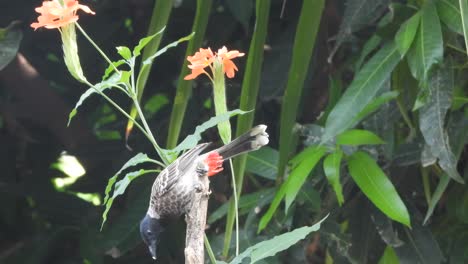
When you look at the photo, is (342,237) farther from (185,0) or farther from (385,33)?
(185,0)

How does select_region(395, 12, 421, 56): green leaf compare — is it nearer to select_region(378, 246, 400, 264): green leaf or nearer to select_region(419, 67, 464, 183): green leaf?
select_region(419, 67, 464, 183): green leaf

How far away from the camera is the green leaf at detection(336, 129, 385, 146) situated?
1.60 m

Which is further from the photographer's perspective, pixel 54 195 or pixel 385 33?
pixel 54 195

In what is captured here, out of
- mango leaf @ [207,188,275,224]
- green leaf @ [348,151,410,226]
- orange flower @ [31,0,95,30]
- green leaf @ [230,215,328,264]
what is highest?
orange flower @ [31,0,95,30]

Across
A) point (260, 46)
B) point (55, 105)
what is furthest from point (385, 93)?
point (55, 105)

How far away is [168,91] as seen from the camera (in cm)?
213

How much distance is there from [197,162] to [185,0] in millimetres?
1151

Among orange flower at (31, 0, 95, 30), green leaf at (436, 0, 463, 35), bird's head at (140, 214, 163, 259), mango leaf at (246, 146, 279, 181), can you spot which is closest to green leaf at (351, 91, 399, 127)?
green leaf at (436, 0, 463, 35)

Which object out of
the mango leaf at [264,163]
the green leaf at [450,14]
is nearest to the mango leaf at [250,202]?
the mango leaf at [264,163]

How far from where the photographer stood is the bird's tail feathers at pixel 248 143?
2.96 ft

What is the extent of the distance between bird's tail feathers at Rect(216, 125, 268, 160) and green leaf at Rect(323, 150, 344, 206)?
0.66 metres

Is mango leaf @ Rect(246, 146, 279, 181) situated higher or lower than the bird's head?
lower

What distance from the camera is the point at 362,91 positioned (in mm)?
1522

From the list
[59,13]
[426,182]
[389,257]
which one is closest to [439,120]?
[426,182]
